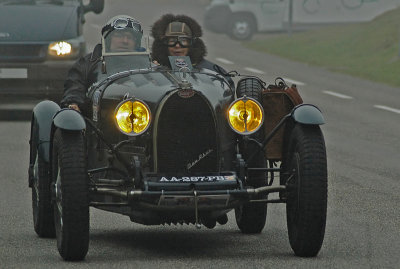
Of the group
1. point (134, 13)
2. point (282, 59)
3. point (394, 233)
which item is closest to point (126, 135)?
point (394, 233)

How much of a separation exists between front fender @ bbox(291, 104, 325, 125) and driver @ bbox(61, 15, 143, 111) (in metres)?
1.78

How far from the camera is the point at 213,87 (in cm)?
891

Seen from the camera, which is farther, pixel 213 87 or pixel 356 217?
pixel 356 217

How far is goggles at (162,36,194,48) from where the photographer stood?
9.84 metres

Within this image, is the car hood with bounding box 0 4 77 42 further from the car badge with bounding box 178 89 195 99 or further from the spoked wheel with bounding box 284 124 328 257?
the spoked wheel with bounding box 284 124 328 257

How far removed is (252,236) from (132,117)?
1.54 metres

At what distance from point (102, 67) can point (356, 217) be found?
234 centimetres

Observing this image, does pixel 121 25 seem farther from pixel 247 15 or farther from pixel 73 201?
pixel 247 15

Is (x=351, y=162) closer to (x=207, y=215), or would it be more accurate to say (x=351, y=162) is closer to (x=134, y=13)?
(x=207, y=215)

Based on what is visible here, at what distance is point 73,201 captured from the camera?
26.8 feet

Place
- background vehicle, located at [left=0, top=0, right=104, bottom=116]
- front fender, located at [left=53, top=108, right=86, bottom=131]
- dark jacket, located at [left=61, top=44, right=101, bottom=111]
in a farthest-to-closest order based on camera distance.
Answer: background vehicle, located at [left=0, top=0, right=104, bottom=116], dark jacket, located at [left=61, top=44, right=101, bottom=111], front fender, located at [left=53, top=108, right=86, bottom=131]

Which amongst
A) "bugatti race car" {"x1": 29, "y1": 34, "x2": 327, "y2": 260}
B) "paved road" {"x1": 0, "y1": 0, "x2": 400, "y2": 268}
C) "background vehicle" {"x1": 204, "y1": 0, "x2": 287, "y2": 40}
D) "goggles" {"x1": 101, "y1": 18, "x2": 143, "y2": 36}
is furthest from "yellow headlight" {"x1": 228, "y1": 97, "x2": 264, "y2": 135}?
"background vehicle" {"x1": 204, "y1": 0, "x2": 287, "y2": 40}

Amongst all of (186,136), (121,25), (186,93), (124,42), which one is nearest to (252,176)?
(186,136)

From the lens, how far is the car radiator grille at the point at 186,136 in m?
8.60
